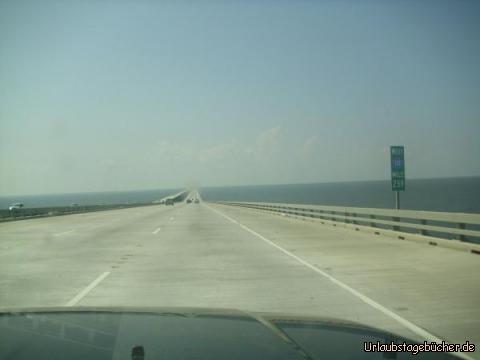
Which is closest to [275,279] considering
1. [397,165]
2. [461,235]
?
[461,235]

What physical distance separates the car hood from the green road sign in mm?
17268

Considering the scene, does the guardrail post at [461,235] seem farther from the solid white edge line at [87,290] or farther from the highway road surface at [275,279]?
the solid white edge line at [87,290]

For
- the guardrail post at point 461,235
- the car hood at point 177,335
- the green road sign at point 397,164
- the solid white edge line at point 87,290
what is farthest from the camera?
the green road sign at point 397,164

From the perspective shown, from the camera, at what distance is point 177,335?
4.74 m

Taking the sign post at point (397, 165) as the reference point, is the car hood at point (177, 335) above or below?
below

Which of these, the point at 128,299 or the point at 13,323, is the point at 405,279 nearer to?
the point at 128,299

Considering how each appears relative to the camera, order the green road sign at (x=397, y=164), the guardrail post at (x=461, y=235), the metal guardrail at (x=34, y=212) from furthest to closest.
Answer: the metal guardrail at (x=34, y=212) → the green road sign at (x=397, y=164) → the guardrail post at (x=461, y=235)

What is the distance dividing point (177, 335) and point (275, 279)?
21.2 feet

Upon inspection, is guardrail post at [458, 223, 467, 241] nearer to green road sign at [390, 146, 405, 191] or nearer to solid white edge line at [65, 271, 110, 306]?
green road sign at [390, 146, 405, 191]

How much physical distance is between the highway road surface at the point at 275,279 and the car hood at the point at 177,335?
220 centimetres

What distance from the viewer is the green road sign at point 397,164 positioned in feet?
71.9

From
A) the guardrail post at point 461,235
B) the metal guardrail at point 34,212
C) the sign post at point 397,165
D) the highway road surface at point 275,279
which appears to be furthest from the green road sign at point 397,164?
the metal guardrail at point 34,212

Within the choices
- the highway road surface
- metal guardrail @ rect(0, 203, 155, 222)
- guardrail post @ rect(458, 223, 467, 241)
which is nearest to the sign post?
the highway road surface

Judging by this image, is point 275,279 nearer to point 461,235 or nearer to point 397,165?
point 461,235
